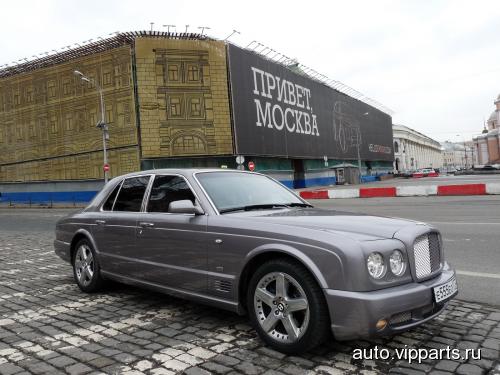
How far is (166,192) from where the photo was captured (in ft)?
15.5

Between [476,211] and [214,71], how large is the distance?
27.5 meters

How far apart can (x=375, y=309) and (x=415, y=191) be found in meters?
20.6

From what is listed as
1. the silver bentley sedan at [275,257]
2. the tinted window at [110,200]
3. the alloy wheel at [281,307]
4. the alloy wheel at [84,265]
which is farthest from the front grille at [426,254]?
the alloy wheel at [84,265]

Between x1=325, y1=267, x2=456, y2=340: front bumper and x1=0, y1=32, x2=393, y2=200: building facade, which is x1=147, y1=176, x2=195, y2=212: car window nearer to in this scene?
x1=325, y1=267, x2=456, y2=340: front bumper

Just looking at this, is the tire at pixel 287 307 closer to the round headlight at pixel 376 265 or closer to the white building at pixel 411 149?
the round headlight at pixel 376 265

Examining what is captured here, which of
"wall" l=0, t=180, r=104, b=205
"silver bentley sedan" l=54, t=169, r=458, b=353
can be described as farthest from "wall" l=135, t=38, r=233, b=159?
"silver bentley sedan" l=54, t=169, r=458, b=353

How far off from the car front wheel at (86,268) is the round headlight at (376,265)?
11.8 feet

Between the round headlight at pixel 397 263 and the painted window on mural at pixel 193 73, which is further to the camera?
the painted window on mural at pixel 193 73

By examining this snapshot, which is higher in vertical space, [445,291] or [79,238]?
[79,238]

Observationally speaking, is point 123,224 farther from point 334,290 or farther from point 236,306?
point 334,290

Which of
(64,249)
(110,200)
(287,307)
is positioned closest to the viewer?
(287,307)

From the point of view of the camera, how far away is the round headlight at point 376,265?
3.09 m

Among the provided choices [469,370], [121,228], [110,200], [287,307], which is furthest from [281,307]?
[110,200]

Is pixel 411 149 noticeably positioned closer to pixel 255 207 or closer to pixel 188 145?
pixel 188 145
